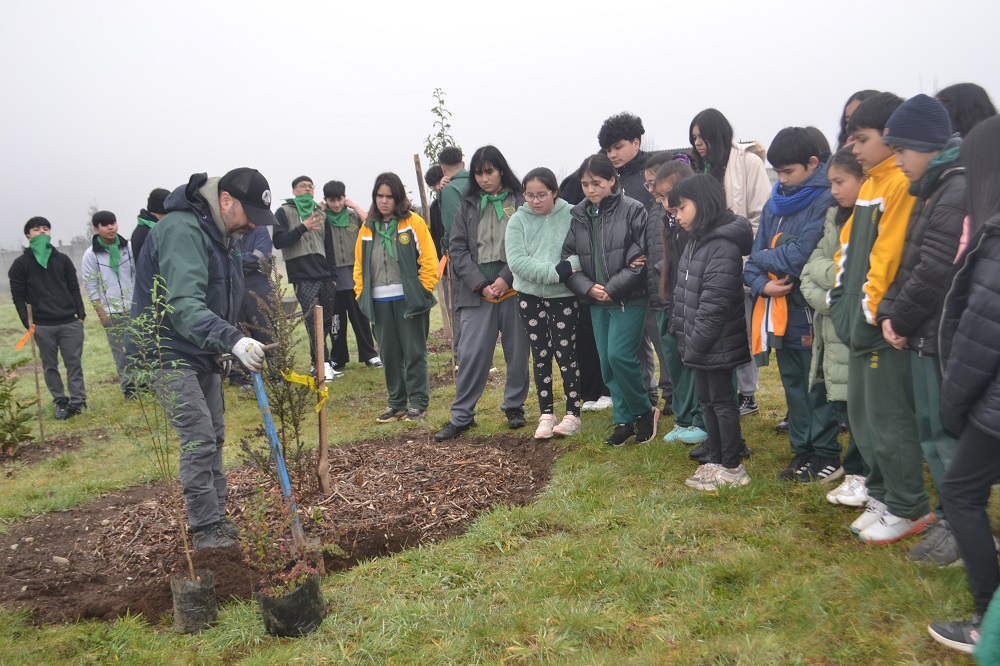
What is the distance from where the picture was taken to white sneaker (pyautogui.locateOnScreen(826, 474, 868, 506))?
4172 millimetres

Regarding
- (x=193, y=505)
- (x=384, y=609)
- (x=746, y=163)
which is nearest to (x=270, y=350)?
(x=193, y=505)

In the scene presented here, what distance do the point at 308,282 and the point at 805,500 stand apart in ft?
23.0

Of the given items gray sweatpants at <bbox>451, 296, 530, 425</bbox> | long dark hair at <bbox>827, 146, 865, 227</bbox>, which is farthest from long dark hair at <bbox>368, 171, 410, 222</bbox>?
long dark hair at <bbox>827, 146, 865, 227</bbox>

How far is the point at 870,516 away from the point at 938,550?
0.47m

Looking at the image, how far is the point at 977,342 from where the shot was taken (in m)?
2.59

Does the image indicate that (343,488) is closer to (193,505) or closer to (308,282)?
(193,505)

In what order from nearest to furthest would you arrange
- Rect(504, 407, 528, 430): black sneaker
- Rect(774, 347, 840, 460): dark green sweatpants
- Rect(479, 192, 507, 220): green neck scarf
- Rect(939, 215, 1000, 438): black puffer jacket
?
Rect(939, 215, 1000, 438): black puffer jacket < Rect(774, 347, 840, 460): dark green sweatpants < Rect(479, 192, 507, 220): green neck scarf < Rect(504, 407, 528, 430): black sneaker

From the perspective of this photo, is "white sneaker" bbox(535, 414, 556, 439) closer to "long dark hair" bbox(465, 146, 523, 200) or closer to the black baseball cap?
"long dark hair" bbox(465, 146, 523, 200)

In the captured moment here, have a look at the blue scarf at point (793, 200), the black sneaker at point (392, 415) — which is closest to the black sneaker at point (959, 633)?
the blue scarf at point (793, 200)

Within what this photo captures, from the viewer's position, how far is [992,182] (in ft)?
8.81

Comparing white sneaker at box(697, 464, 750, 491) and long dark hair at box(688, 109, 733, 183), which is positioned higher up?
long dark hair at box(688, 109, 733, 183)

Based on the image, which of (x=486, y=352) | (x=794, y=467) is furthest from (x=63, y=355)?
(x=794, y=467)

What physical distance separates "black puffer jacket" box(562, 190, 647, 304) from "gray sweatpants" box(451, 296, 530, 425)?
87 cm

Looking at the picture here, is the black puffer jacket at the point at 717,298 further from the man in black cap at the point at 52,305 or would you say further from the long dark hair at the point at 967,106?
the man in black cap at the point at 52,305
